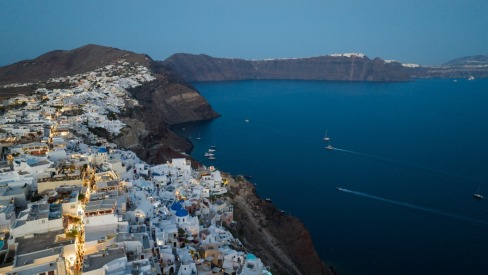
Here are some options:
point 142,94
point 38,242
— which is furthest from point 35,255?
point 142,94

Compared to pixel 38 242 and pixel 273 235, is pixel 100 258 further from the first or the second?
pixel 273 235

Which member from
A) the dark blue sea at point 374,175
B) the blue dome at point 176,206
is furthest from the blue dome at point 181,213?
the dark blue sea at point 374,175

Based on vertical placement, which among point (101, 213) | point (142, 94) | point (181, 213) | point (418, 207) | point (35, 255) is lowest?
point (418, 207)

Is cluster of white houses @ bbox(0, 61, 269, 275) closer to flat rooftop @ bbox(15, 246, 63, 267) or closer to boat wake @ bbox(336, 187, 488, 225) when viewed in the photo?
flat rooftop @ bbox(15, 246, 63, 267)

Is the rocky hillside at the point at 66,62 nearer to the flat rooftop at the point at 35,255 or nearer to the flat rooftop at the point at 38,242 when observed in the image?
the flat rooftop at the point at 38,242

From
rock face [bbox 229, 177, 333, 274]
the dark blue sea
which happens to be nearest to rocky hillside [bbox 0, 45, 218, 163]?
the dark blue sea

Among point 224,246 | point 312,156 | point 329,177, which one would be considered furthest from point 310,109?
point 224,246

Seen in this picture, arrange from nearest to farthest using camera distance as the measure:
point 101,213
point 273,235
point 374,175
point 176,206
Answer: point 101,213, point 176,206, point 273,235, point 374,175
